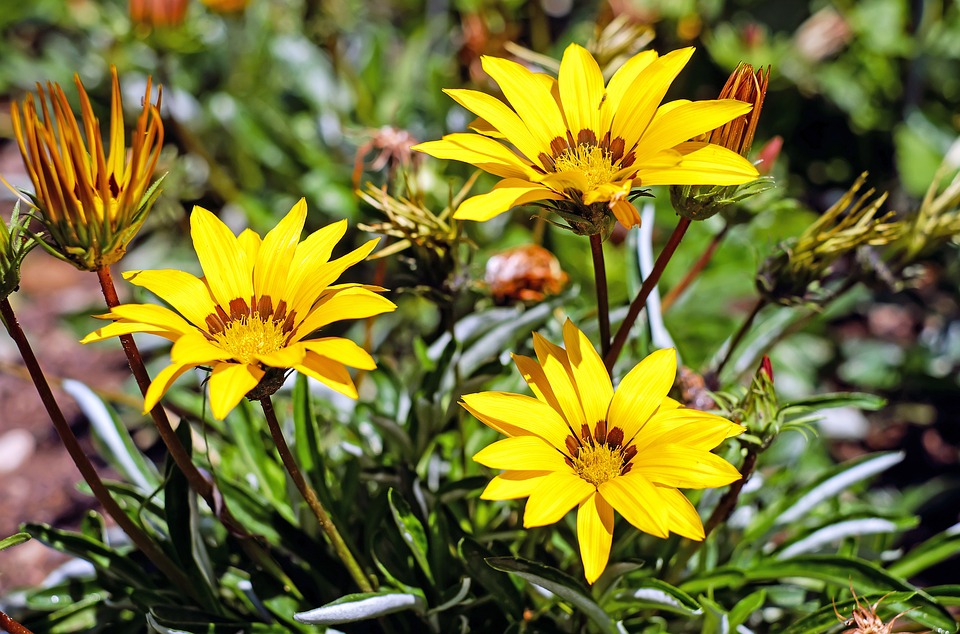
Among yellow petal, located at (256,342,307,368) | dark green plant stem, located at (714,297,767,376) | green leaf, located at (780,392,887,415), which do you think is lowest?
yellow petal, located at (256,342,307,368)

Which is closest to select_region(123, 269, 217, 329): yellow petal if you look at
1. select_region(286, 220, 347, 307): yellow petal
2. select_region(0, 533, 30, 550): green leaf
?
select_region(286, 220, 347, 307): yellow petal

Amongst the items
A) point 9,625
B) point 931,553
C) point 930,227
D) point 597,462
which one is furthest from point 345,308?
point 931,553

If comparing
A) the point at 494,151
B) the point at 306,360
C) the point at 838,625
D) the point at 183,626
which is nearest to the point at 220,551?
the point at 183,626

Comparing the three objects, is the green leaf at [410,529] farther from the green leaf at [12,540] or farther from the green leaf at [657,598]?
the green leaf at [12,540]

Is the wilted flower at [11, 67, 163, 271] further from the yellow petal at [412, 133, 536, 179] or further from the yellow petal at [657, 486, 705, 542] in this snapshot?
the yellow petal at [657, 486, 705, 542]

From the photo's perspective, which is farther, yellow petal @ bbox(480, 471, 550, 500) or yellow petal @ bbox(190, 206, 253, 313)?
yellow petal @ bbox(190, 206, 253, 313)

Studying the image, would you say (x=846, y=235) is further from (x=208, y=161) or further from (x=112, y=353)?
(x=112, y=353)

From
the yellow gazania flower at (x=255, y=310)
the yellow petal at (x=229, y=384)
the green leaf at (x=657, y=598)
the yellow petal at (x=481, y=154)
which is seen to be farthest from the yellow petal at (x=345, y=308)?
the green leaf at (x=657, y=598)
